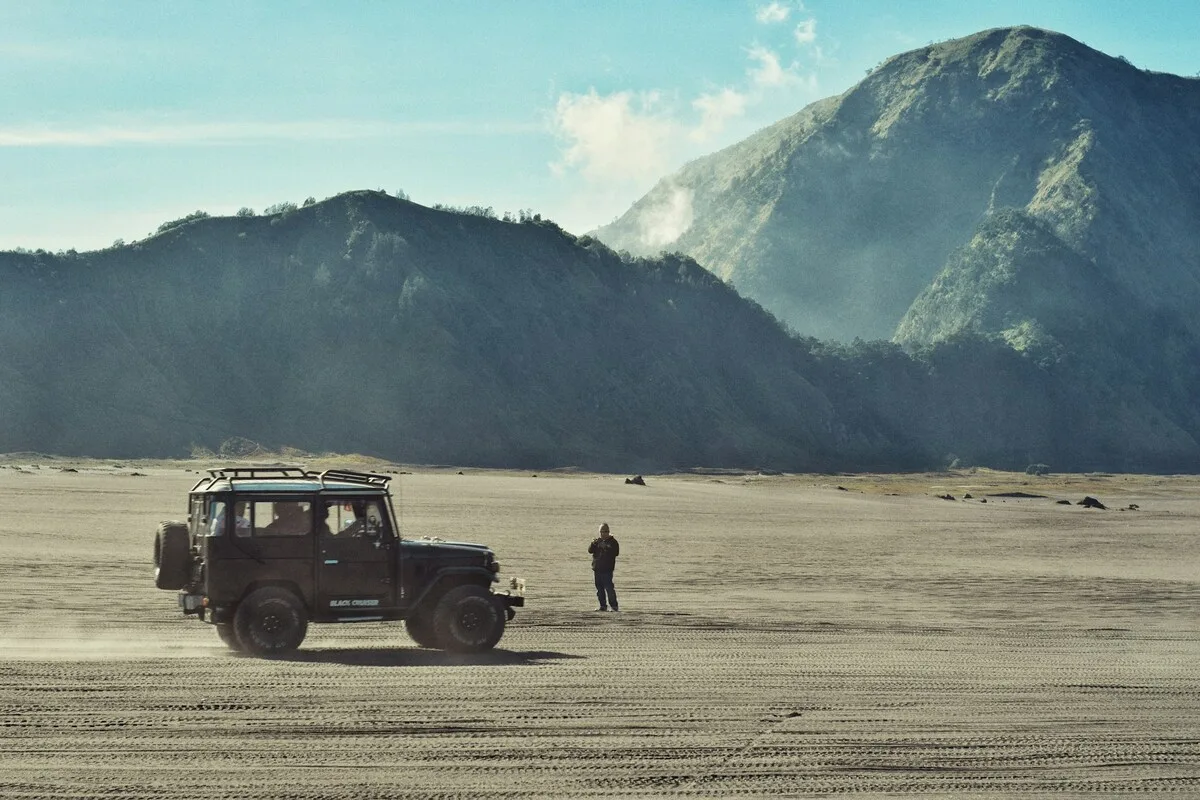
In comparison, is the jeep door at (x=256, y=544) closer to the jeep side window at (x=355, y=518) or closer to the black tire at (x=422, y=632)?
the jeep side window at (x=355, y=518)

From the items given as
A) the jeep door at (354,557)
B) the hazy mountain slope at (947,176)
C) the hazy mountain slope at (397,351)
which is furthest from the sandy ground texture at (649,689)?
the hazy mountain slope at (947,176)

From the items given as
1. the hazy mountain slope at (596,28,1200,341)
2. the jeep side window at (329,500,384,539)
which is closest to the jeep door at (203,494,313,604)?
the jeep side window at (329,500,384,539)

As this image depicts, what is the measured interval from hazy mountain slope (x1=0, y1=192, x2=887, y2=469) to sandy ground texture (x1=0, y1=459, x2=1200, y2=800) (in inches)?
2707

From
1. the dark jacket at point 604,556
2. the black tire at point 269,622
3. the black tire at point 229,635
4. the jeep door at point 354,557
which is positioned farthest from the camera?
the dark jacket at point 604,556

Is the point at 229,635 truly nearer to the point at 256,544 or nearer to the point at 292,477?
the point at 256,544

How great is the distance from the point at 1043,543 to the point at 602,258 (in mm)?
87246

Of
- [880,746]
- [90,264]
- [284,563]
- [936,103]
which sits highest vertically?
[936,103]

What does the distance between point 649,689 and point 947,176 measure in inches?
7170

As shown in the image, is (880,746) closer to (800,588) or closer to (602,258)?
(800,588)

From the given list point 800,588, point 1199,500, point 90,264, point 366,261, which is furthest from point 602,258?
point 800,588

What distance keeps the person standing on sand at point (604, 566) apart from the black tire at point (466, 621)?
4803 millimetres

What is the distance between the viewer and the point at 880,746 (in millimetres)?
11633

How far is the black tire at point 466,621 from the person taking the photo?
55.4ft

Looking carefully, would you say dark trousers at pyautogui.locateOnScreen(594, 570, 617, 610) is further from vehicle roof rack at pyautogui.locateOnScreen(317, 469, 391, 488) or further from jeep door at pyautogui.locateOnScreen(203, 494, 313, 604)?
jeep door at pyautogui.locateOnScreen(203, 494, 313, 604)
